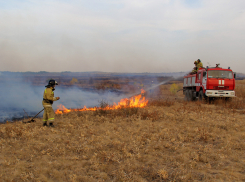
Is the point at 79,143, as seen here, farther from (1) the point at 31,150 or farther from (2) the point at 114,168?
(2) the point at 114,168

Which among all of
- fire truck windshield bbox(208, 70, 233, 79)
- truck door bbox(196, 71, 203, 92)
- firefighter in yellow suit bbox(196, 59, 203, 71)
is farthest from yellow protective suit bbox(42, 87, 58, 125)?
firefighter in yellow suit bbox(196, 59, 203, 71)

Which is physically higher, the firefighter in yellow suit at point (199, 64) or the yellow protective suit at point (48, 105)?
the firefighter in yellow suit at point (199, 64)

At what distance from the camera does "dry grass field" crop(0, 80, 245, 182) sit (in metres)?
3.82

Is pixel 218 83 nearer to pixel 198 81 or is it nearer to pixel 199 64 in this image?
pixel 198 81

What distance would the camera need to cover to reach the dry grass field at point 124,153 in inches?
150

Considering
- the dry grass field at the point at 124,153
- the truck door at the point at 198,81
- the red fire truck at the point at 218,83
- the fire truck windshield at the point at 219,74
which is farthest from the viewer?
the truck door at the point at 198,81

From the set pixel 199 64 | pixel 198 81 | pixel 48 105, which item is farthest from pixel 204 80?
pixel 48 105

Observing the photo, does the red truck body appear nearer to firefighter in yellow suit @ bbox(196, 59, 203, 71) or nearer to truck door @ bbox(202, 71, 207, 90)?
truck door @ bbox(202, 71, 207, 90)

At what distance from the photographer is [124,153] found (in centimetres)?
494

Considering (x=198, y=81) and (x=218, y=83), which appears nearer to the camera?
(x=218, y=83)

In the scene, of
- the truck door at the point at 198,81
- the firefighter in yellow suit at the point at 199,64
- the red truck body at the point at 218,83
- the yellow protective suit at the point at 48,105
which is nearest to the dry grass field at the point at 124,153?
the yellow protective suit at the point at 48,105

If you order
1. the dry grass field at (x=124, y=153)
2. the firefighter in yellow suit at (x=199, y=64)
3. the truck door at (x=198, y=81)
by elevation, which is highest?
the firefighter in yellow suit at (x=199, y=64)

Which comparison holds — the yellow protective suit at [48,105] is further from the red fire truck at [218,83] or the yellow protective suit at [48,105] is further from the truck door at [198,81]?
the truck door at [198,81]

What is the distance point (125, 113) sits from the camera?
9.69 meters
